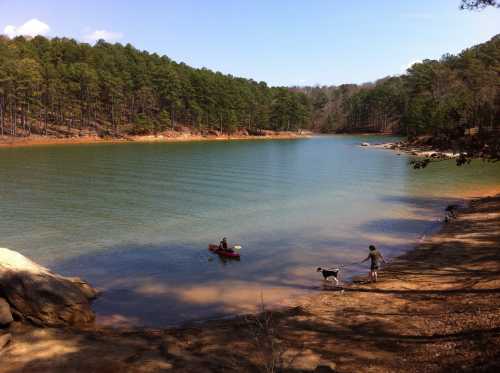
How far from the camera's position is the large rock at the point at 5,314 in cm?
1296

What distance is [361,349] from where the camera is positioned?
35.5 feet

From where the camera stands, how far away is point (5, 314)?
513 inches

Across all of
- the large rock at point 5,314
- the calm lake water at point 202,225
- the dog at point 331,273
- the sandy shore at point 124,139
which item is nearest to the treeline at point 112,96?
the sandy shore at point 124,139

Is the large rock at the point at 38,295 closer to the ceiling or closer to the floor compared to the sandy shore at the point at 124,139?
closer to the floor

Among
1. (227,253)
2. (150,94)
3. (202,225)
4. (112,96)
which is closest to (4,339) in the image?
(227,253)

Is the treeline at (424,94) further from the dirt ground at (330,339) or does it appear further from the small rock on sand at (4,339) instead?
the small rock on sand at (4,339)

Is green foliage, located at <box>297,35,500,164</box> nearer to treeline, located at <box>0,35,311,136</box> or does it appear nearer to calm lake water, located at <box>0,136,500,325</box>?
calm lake water, located at <box>0,136,500,325</box>

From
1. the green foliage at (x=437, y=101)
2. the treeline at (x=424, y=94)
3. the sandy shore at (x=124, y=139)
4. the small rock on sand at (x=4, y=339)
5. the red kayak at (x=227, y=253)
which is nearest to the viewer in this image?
the green foliage at (x=437, y=101)

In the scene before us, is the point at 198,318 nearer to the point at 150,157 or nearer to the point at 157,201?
the point at 157,201

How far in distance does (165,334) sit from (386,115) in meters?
179

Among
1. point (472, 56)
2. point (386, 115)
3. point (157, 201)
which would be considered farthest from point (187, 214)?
point (386, 115)

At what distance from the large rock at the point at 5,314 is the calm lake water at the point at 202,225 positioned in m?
2.98

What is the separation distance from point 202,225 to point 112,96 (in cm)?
9589

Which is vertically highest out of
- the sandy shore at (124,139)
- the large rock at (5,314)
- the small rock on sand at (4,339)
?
the sandy shore at (124,139)
